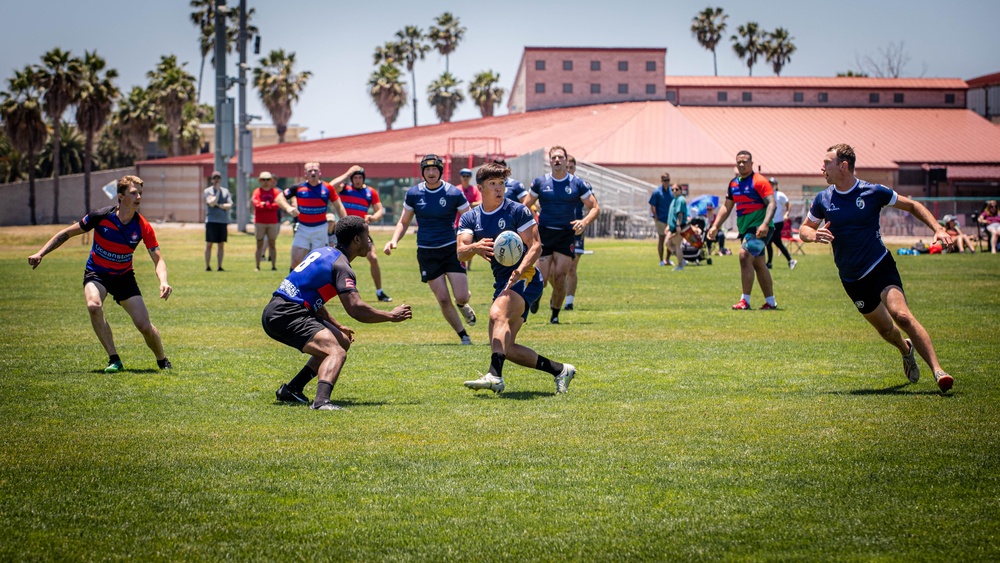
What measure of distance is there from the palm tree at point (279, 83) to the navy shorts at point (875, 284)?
8884 cm

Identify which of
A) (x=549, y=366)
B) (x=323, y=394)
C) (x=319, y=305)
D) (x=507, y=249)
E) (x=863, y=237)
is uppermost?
(x=863, y=237)

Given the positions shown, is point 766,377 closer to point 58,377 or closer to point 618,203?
point 58,377

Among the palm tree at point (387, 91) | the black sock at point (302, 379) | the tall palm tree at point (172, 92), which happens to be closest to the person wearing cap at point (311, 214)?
the black sock at point (302, 379)

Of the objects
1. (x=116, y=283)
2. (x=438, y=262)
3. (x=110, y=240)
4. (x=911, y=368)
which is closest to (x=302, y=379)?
(x=116, y=283)

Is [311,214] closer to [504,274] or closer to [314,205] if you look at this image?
[314,205]

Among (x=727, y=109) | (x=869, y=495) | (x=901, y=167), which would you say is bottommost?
(x=869, y=495)

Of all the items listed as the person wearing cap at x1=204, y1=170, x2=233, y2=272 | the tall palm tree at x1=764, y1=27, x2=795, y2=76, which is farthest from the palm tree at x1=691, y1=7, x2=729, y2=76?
the person wearing cap at x1=204, y1=170, x2=233, y2=272

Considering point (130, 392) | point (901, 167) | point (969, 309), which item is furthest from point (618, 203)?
point (130, 392)

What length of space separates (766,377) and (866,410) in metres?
1.84

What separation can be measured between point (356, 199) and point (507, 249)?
11.3m

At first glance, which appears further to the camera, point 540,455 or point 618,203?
point 618,203

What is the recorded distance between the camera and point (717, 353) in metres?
12.1

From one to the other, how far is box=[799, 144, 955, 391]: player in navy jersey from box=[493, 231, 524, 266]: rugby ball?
2558mm

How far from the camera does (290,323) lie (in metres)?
8.87
